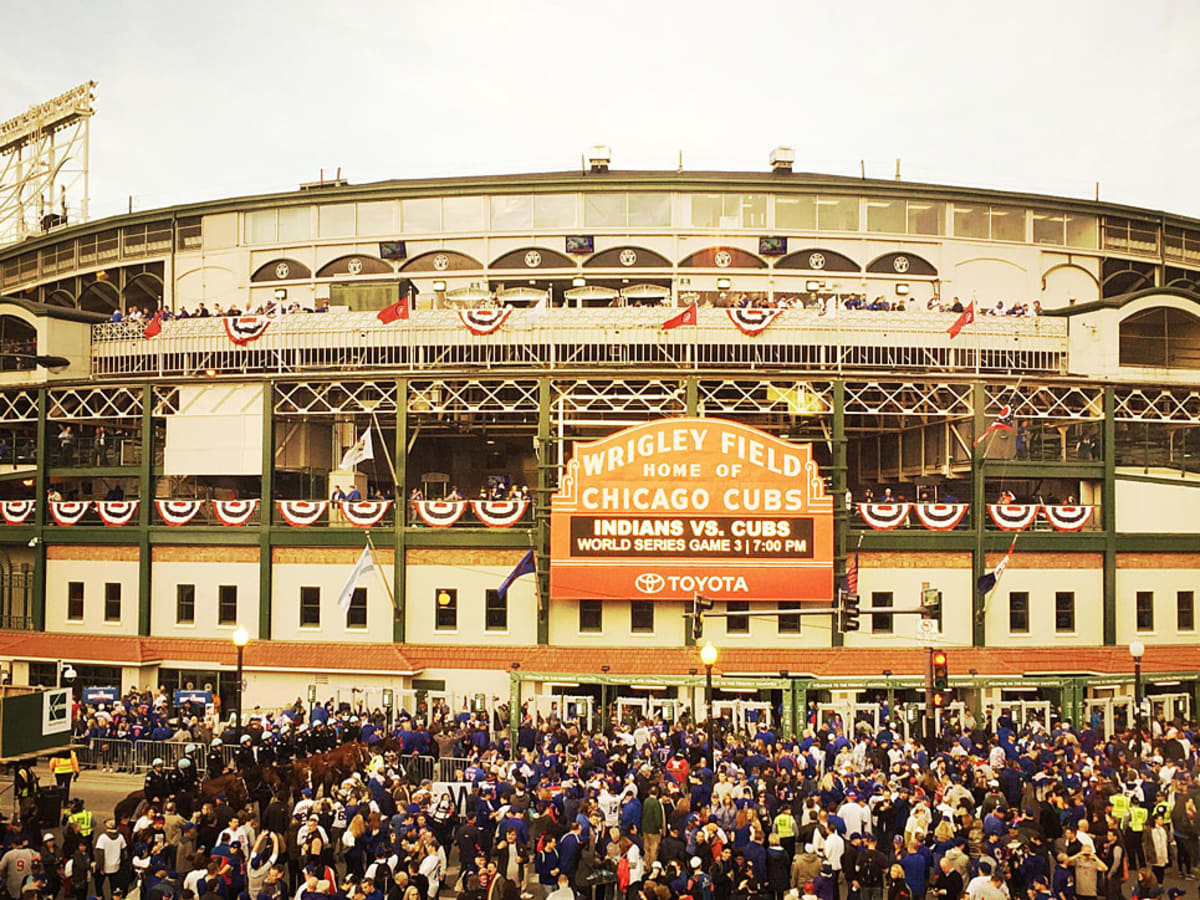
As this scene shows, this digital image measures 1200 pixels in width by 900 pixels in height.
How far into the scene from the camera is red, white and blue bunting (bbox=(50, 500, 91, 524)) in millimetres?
43344

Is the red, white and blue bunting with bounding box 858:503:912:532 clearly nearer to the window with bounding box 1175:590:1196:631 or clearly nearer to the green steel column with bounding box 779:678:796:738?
the green steel column with bounding box 779:678:796:738

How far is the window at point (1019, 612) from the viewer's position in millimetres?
39531

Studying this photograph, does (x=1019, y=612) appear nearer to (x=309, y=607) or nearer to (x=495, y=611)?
(x=495, y=611)

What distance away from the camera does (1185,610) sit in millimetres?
41188

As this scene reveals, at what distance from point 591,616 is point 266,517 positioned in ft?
42.1

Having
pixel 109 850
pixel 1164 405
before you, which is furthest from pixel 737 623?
pixel 109 850

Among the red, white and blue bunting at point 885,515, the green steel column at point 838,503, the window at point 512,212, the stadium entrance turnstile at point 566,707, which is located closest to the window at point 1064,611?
the red, white and blue bunting at point 885,515

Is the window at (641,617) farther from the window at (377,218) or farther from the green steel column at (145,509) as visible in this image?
the window at (377,218)

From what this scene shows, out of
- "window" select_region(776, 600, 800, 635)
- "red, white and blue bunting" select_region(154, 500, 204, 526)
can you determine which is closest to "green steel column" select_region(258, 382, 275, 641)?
"red, white and blue bunting" select_region(154, 500, 204, 526)

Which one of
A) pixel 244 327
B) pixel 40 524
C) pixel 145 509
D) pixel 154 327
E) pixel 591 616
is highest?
pixel 154 327

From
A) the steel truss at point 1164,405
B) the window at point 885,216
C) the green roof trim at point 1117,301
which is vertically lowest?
the steel truss at point 1164,405

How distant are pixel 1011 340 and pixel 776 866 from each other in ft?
104

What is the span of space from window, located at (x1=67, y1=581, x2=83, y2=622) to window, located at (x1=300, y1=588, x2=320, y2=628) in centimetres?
990

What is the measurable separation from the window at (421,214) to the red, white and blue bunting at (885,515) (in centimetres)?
2629
